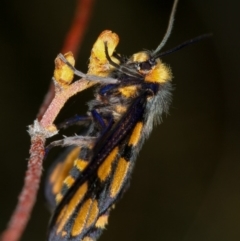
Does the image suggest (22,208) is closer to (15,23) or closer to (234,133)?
(15,23)

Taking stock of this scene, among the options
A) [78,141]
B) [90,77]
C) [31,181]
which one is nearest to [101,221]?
[78,141]

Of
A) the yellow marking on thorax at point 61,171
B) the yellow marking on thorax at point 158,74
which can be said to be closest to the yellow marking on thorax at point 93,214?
the yellow marking on thorax at point 61,171

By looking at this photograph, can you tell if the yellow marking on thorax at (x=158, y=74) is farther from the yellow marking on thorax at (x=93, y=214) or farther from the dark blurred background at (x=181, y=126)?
the dark blurred background at (x=181, y=126)

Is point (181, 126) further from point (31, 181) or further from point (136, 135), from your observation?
point (31, 181)

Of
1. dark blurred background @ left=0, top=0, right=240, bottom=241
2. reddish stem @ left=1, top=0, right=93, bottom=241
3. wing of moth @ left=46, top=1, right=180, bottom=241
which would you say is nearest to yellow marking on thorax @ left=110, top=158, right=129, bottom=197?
wing of moth @ left=46, top=1, right=180, bottom=241

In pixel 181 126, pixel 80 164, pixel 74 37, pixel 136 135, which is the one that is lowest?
pixel 80 164

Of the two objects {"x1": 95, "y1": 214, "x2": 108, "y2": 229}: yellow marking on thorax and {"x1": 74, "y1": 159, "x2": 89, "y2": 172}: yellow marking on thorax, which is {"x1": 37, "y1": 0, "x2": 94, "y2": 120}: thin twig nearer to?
{"x1": 74, "y1": 159, "x2": 89, "y2": 172}: yellow marking on thorax

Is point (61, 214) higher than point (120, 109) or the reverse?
the reverse

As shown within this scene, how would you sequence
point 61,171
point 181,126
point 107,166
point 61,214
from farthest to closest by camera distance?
point 181,126, point 61,171, point 107,166, point 61,214
